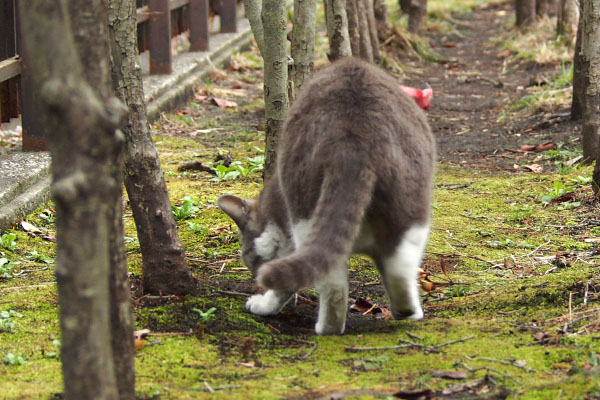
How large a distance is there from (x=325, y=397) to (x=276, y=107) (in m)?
2.40

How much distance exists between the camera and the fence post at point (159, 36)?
9.04 metres

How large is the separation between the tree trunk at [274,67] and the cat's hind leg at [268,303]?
3.84ft

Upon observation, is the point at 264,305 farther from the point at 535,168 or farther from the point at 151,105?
the point at 151,105

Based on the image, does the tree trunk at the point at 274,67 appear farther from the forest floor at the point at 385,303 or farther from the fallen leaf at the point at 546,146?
the fallen leaf at the point at 546,146

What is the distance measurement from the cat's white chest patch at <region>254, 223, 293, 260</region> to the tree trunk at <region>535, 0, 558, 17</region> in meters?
11.9

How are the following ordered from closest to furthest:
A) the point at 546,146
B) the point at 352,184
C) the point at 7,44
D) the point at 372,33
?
the point at 352,184
the point at 7,44
the point at 546,146
the point at 372,33

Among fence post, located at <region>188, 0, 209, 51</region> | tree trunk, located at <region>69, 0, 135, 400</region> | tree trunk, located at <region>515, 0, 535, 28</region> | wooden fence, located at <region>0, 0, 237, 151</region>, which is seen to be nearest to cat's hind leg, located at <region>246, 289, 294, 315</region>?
tree trunk, located at <region>69, 0, 135, 400</region>

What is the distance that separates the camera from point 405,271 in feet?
11.5

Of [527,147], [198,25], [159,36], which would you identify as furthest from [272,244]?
[198,25]

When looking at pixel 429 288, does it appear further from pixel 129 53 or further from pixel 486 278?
pixel 129 53

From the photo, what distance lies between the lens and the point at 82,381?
1942 mm

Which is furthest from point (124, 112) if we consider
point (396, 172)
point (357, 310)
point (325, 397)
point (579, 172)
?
point (579, 172)

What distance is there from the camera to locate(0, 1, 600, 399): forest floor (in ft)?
9.55

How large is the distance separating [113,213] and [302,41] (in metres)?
3.51
